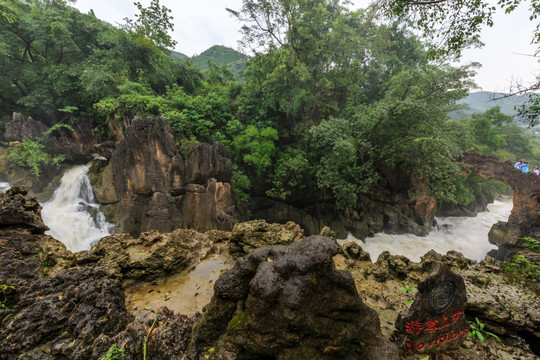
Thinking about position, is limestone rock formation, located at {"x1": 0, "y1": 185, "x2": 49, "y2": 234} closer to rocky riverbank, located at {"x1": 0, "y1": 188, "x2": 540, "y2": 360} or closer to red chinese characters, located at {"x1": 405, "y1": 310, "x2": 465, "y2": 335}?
rocky riverbank, located at {"x1": 0, "y1": 188, "x2": 540, "y2": 360}

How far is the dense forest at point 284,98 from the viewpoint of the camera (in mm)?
9414

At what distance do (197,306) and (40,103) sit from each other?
1600cm

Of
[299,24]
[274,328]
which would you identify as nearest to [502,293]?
[274,328]

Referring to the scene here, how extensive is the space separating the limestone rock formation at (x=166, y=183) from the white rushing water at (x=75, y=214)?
57.1 inches

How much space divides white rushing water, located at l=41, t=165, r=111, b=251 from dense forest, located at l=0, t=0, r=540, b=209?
193 cm

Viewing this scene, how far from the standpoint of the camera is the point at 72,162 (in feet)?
41.6

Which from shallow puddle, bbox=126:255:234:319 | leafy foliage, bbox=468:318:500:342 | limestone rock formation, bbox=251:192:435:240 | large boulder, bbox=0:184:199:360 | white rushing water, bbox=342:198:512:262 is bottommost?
white rushing water, bbox=342:198:512:262

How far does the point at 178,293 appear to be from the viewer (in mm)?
3883

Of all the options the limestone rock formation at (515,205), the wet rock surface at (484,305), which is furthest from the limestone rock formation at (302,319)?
the limestone rock formation at (515,205)

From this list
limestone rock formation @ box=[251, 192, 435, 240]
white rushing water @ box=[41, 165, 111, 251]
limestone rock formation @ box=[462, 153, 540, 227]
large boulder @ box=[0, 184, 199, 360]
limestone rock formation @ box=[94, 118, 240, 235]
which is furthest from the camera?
limestone rock formation @ box=[251, 192, 435, 240]

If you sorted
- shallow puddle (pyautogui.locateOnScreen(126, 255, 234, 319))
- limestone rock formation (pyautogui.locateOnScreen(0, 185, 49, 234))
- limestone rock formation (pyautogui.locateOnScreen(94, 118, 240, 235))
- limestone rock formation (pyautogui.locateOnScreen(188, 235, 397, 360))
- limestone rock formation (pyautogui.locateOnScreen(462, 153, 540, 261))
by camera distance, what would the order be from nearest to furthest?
limestone rock formation (pyautogui.locateOnScreen(188, 235, 397, 360)) < shallow puddle (pyautogui.locateOnScreen(126, 255, 234, 319)) < limestone rock formation (pyautogui.locateOnScreen(0, 185, 49, 234)) < limestone rock formation (pyautogui.locateOnScreen(94, 118, 240, 235)) < limestone rock formation (pyautogui.locateOnScreen(462, 153, 540, 261))

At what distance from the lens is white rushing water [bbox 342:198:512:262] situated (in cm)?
1103

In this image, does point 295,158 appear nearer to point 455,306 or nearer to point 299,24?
point 299,24

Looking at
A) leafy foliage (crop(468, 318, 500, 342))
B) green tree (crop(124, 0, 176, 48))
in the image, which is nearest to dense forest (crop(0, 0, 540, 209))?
green tree (crop(124, 0, 176, 48))
